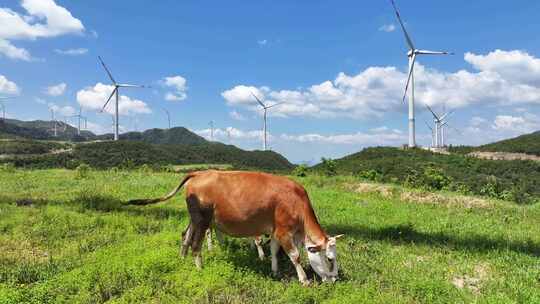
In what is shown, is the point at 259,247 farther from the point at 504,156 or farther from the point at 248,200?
the point at 504,156

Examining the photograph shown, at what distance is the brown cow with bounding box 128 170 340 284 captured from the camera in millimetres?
8484

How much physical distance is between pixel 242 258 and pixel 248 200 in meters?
1.55

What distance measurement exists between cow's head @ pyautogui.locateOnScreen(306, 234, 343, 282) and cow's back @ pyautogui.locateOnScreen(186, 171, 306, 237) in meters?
0.67

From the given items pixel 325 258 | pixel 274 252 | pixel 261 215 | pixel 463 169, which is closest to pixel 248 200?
pixel 261 215

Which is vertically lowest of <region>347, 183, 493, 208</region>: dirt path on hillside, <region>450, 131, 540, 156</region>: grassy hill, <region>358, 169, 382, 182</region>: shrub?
<region>347, 183, 493, 208</region>: dirt path on hillside

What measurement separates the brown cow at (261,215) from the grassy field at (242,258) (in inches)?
19.3

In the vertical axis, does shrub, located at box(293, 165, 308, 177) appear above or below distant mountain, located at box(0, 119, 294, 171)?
below

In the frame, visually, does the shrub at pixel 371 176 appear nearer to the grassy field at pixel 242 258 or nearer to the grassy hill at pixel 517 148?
the grassy field at pixel 242 258

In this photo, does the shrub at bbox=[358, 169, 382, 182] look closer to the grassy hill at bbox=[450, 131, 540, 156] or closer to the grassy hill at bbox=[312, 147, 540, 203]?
the grassy hill at bbox=[312, 147, 540, 203]

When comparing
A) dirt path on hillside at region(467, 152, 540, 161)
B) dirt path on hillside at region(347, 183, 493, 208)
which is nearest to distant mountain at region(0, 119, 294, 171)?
dirt path on hillside at region(467, 152, 540, 161)

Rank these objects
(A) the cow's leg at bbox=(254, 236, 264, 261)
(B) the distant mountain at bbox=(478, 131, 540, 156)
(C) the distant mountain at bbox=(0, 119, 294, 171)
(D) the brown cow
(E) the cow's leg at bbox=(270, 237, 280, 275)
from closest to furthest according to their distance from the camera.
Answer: (D) the brown cow, (E) the cow's leg at bbox=(270, 237, 280, 275), (A) the cow's leg at bbox=(254, 236, 264, 261), (B) the distant mountain at bbox=(478, 131, 540, 156), (C) the distant mountain at bbox=(0, 119, 294, 171)

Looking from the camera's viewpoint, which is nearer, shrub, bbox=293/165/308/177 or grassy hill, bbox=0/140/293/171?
shrub, bbox=293/165/308/177

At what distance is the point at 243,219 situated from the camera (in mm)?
8820

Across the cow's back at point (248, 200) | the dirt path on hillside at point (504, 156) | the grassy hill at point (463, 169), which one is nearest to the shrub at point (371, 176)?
the grassy hill at point (463, 169)
